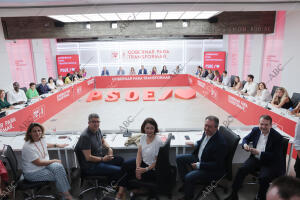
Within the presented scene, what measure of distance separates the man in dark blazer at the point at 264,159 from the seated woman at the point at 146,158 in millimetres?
A: 1129

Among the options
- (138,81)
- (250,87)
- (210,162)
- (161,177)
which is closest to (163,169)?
(161,177)

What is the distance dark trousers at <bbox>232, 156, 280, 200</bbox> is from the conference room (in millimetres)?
13

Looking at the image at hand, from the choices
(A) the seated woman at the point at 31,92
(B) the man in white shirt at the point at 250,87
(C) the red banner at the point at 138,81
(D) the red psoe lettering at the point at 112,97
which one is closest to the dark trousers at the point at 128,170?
(B) the man in white shirt at the point at 250,87

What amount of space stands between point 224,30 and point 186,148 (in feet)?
18.9

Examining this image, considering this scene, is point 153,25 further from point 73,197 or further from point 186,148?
point 73,197

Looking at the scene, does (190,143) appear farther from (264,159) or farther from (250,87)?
(250,87)

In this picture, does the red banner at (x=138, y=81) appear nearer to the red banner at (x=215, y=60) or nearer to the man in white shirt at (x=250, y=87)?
the red banner at (x=215, y=60)

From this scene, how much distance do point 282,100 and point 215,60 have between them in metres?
8.52

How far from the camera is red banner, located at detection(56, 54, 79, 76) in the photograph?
12791 millimetres

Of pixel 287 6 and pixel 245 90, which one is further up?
pixel 287 6

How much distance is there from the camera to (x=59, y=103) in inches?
298

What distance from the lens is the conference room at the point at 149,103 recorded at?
8.89ft

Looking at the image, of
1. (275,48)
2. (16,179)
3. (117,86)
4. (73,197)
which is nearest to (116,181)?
(73,197)

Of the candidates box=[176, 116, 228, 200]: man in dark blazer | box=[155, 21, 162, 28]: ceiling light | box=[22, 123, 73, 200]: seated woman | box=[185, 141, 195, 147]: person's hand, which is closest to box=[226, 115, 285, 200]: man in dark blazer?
box=[176, 116, 228, 200]: man in dark blazer
